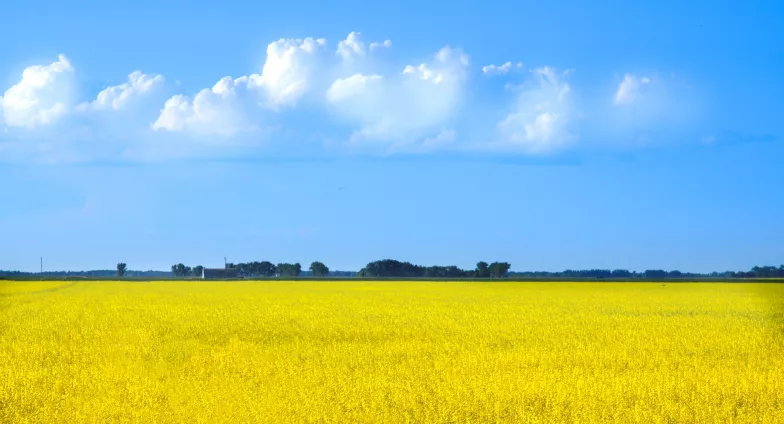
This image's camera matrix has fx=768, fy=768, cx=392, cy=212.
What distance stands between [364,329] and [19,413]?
1344 cm

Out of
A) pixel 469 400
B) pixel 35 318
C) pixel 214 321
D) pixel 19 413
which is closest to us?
pixel 19 413

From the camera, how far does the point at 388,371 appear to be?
568 inches

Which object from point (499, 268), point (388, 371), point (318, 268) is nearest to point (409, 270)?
point (499, 268)

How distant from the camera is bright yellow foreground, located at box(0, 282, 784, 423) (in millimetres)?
11023

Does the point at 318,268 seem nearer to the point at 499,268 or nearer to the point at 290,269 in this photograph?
the point at 290,269

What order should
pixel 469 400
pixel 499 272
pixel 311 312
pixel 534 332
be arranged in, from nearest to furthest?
pixel 469 400, pixel 534 332, pixel 311 312, pixel 499 272

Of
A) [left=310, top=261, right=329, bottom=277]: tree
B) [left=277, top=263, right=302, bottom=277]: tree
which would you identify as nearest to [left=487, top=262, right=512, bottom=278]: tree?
[left=310, top=261, right=329, bottom=277]: tree

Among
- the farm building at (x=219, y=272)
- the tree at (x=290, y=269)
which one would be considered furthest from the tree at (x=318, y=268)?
the farm building at (x=219, y=272)

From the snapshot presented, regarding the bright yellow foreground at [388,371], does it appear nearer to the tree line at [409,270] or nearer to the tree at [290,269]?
the tree line at [409,270]

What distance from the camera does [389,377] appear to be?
13719 mm

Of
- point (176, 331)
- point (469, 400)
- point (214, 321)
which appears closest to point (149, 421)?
point (469, 400)

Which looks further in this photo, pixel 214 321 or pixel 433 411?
pixel 214 321

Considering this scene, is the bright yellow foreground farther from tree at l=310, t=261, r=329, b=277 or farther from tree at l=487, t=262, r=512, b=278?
tree at l=310, t=261, r=329, b=277

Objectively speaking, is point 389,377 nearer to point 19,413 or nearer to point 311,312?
point 19,413
